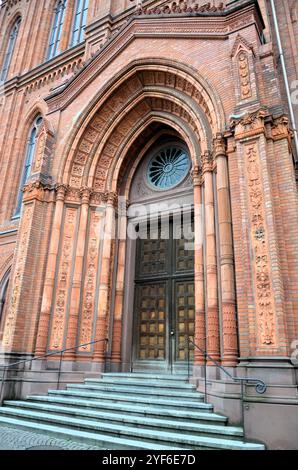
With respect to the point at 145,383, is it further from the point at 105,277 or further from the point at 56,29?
the point at 56,29

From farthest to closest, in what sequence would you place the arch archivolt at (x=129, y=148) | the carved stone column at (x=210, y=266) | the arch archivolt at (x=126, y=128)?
the arch archivolt at (x=129, y=148) → the arch archivolt at (x=126, y=128) → the carved stone column at (x=210, y=266)

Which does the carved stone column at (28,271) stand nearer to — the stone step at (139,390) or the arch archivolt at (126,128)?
the arch archivolt at (126,128)

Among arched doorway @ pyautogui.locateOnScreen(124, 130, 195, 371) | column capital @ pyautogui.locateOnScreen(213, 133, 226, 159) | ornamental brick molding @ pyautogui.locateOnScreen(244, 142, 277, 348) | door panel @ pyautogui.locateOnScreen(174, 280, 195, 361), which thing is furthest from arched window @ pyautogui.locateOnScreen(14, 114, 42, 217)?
ornamental brick molding @ pyautogui.locateOnScreen(244, 142, 277, 348)

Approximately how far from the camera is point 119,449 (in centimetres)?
507

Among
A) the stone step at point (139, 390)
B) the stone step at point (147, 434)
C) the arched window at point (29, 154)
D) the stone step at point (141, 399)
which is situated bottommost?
the stone step at point (147, 434)

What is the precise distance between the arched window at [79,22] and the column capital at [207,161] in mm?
12544

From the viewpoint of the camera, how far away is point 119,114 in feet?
35.7

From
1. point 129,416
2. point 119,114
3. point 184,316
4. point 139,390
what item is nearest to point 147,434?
point 129,416

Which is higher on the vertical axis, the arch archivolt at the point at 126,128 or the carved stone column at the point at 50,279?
the arch archivolt at the point at 126,128

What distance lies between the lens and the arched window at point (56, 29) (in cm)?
1806


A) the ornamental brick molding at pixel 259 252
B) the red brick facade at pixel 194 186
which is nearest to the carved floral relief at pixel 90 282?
the red brick facade at pixel 194 186

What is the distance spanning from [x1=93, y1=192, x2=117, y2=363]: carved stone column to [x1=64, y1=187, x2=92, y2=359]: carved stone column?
0.58m

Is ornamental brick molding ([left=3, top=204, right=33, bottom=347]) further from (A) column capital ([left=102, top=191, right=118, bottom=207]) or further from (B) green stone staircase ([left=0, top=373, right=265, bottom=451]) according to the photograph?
(A) column capital ([left=102, top=191, right=118, bottom=207])

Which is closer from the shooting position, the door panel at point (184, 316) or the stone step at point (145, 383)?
the stone step at point (145, 383)
